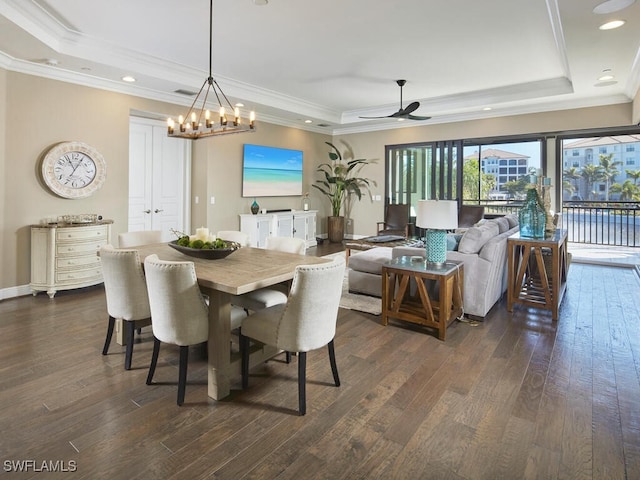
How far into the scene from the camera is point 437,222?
3.42 m

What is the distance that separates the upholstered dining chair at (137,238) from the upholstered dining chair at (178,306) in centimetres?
155

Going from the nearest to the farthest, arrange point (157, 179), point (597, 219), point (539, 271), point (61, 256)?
point (539, 271), point (61, 256), point (157, 179), point (597, 219)

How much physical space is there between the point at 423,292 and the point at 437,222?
63 centimetres

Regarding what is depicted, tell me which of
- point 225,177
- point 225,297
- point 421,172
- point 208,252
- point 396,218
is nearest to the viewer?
point 225,297

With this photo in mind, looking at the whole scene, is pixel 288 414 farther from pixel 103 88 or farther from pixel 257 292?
pixel 103 88

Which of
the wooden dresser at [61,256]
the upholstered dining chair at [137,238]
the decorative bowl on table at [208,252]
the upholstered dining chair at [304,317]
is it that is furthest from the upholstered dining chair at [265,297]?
the wooden dresser at [61,256]

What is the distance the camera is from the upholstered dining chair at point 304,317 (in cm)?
214

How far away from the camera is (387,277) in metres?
3.64

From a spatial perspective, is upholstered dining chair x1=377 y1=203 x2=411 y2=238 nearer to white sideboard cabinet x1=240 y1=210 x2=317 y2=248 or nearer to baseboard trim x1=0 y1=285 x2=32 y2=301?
white sideboard cabinet x1=240 y1=210 x2=317 y2=248

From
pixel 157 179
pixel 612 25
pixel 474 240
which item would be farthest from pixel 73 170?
pixel 612 25

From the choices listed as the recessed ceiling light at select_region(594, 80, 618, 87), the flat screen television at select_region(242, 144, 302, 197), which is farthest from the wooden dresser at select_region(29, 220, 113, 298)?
the recessed ceiling light at select_region(594, 80, 618, 87)

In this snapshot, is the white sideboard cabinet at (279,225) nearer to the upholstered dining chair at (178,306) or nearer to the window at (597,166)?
the upholstered dining chair at (178,306)

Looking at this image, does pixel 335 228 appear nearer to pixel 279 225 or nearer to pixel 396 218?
pixel 396 218

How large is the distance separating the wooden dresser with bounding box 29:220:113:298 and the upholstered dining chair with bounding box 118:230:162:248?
51.2 inches
